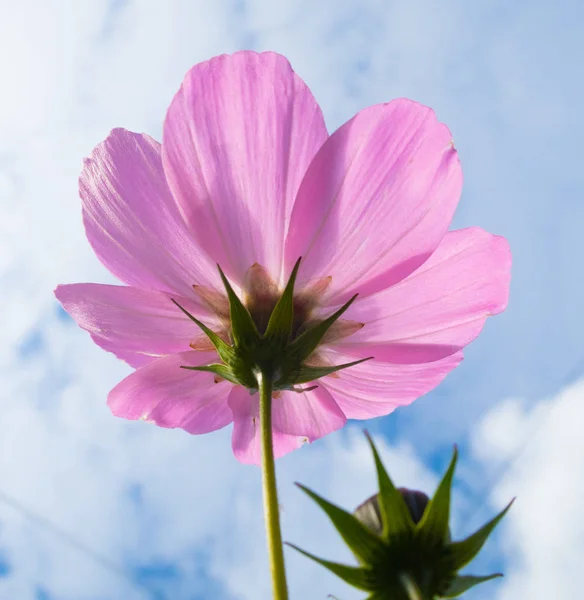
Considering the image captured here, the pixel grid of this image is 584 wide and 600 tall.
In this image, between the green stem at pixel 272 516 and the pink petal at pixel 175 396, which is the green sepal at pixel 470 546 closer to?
the green stem at pixel 272 516

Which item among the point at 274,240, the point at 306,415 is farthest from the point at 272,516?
the point at 306,415

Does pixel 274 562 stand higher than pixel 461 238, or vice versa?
pixel 461 238

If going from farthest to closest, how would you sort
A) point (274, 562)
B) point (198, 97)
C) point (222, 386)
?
point (222, 386), point (198, 97), point (274, 562)

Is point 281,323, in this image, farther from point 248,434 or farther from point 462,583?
point 462,583

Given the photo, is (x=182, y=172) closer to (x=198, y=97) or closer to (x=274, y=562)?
(x=198, y=97)

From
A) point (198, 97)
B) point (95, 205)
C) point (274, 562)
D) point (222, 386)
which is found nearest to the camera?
point (274, 562)

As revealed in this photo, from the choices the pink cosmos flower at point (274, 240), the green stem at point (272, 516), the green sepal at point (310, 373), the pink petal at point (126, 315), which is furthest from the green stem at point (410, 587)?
the pink petal at point (126, 315)

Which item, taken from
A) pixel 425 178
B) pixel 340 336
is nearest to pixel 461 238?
pixel 425 178
